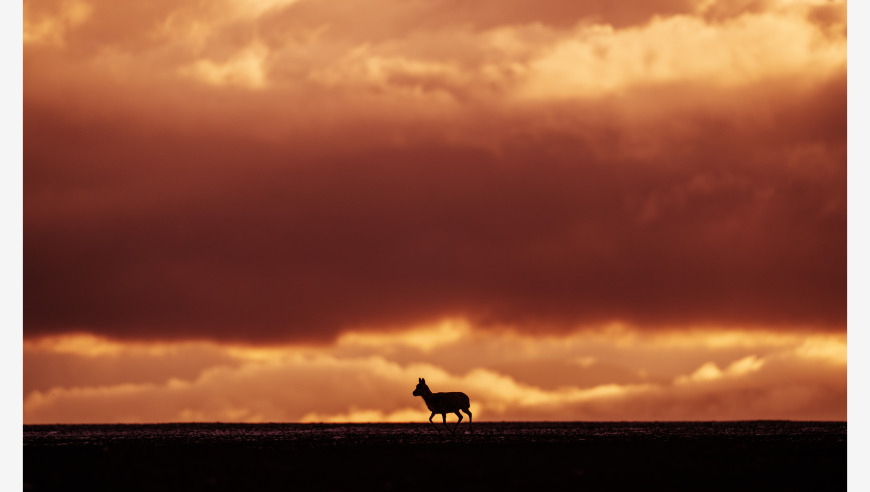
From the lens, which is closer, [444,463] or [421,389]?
[444,463]

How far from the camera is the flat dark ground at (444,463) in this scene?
34.0 metres

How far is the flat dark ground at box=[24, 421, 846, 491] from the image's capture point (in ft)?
112

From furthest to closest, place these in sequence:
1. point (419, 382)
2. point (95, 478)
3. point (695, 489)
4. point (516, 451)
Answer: point (419, 382), point (516, 451), point (95, 478), point (695, 489)

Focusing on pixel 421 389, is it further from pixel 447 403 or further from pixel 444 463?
pixel 444 463

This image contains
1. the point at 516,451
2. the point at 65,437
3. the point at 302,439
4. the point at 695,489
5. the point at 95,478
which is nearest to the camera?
the point at 695,489

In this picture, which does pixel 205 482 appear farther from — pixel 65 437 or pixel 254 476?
pixel 65 437

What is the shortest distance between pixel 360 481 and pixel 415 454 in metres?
8.09

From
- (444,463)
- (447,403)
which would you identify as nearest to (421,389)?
(447,403)

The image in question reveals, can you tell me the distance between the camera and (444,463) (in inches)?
1529

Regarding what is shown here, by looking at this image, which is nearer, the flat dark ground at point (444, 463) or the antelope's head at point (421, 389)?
the flat dark ground at point (444, 463)

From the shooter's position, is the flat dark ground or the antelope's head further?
the antelope's head

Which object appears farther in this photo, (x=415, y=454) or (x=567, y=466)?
(x=415, y=454)

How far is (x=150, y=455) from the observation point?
1702 inches

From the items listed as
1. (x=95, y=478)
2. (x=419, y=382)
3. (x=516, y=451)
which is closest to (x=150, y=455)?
(x=95, y=478)
